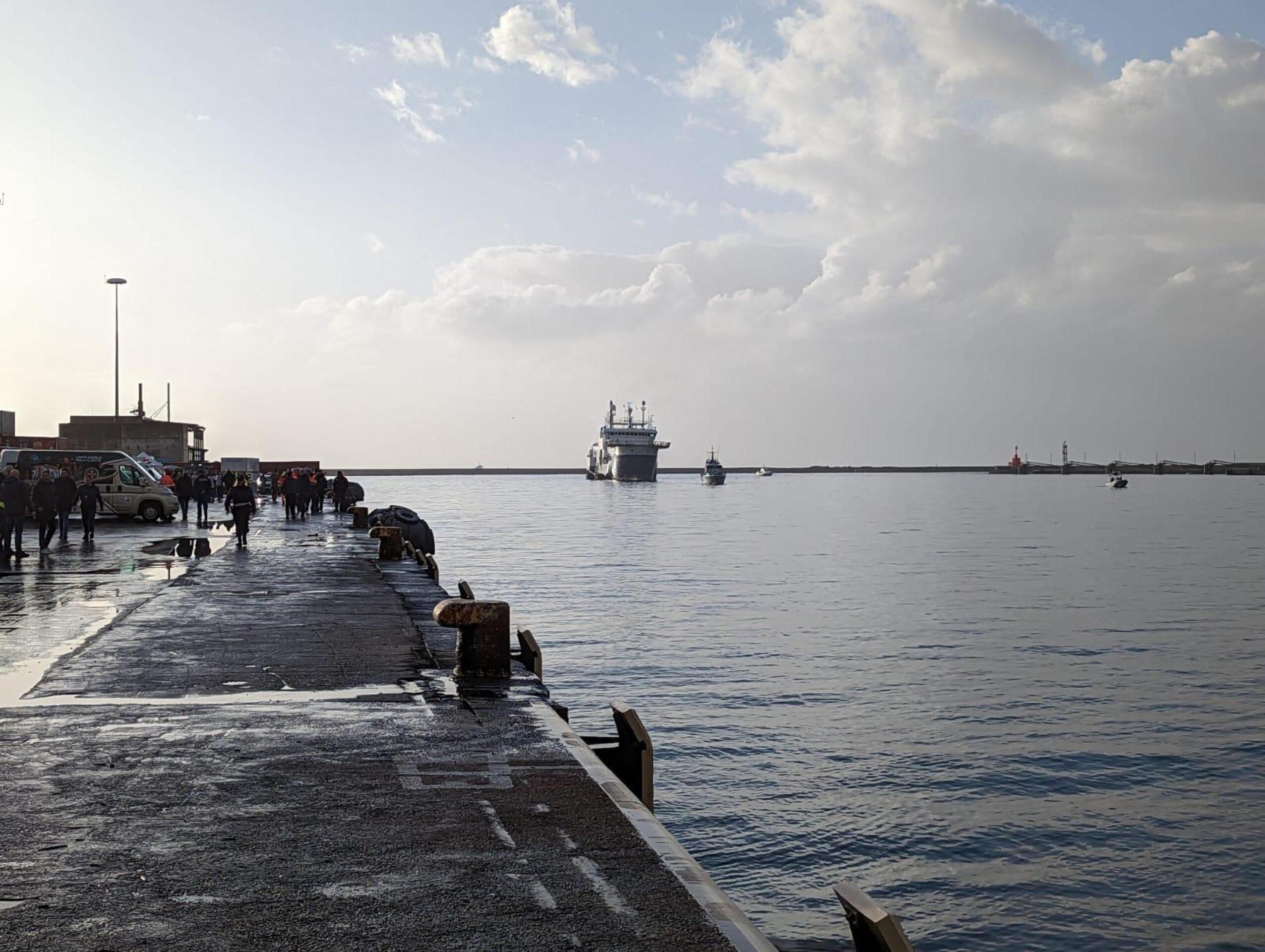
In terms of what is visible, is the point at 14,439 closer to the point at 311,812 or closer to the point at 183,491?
the point at 183,491

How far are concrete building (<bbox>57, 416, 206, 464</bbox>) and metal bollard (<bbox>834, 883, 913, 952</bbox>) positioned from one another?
3489 inches

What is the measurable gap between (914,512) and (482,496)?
81402mm

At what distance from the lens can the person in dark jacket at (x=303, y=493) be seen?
45719mm

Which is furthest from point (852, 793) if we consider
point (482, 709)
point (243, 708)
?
point (243, 708)

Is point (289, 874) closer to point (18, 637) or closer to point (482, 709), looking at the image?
point (482, 709)

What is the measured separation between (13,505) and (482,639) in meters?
17.9

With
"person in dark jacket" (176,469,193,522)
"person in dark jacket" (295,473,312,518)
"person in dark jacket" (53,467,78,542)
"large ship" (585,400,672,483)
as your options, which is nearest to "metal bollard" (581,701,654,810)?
"person in dark jacket" (53,467,78,542)

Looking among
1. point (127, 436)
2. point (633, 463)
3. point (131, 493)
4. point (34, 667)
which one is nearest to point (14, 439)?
point (127, 436)

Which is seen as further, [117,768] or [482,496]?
[482,496]

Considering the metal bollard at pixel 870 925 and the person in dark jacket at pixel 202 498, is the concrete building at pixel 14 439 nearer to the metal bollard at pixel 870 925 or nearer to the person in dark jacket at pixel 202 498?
the person in dark jacket at pixel 202 498

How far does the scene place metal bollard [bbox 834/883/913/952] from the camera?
4.77 metres

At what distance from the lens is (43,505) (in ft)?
90.0

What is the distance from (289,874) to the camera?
18.2 ft

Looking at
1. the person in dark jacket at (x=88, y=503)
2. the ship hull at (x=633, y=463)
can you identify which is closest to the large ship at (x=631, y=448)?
the ship hull at (x=633, y=463)
